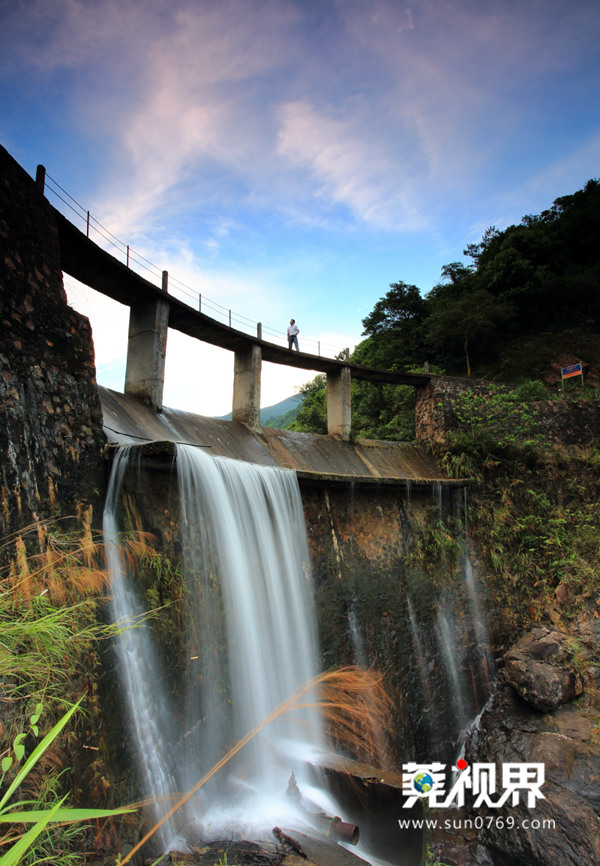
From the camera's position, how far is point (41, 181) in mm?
7492

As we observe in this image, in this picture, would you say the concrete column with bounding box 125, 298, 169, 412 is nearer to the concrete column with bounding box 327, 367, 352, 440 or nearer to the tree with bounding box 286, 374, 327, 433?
the concrete column with bounding box 327, 367, 352, 440

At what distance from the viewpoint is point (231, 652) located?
6574mm

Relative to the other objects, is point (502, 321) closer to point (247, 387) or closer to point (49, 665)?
point (247, 387)

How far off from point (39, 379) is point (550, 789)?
8750 mm

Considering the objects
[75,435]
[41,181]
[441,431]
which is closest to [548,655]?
[441,431]

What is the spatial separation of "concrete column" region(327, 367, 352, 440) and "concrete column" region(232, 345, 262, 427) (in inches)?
105

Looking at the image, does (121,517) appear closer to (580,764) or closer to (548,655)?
(580,764)

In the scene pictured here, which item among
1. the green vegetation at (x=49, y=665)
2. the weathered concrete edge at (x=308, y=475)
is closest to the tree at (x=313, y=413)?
the weathered concrete edge at (x=308, y=475)

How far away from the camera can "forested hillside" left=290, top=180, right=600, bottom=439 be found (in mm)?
21531

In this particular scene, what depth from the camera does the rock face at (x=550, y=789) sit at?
249 inches

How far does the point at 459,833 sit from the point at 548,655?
3.40 meters

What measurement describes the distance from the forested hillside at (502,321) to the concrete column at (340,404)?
17.4ft

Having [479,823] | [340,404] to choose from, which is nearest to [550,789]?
[479,823]

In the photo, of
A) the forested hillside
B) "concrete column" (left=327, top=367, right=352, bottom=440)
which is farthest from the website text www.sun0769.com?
the forested hillside
